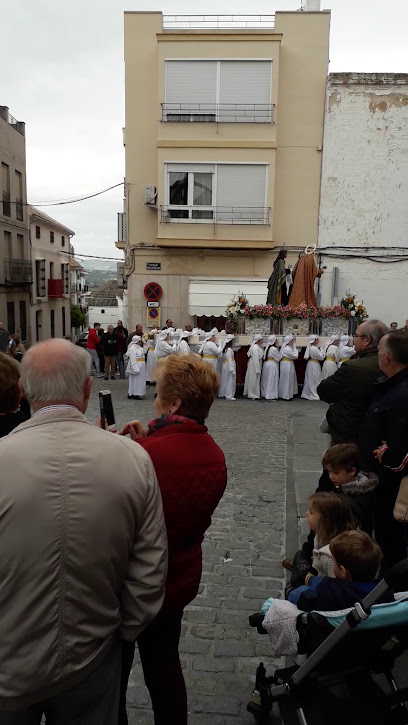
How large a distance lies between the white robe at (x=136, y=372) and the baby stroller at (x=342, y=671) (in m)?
10.7

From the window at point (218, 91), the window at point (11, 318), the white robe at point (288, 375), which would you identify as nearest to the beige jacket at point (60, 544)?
the white robe at point (288, 375)

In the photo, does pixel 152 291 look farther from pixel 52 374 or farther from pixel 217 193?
pixel 52 374

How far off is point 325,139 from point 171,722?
65.8 ft

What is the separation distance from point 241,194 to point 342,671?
1869cm

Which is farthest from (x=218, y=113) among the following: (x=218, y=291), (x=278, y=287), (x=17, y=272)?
(x=17, y=272)

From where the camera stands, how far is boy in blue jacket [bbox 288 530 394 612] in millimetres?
2717

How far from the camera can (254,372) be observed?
13438 mm

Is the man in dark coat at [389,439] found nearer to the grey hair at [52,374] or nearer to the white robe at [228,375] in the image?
the grey hair at [52,374]

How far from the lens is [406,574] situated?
2.01m

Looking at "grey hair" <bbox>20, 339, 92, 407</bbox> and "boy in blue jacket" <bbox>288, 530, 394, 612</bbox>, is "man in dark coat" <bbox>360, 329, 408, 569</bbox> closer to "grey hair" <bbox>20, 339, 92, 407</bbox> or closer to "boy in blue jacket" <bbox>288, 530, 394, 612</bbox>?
"boy in blue jacket" <bbox>288, 530, 394, 612</bbox>

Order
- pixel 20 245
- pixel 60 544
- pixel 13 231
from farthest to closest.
Result: pixel 20 245 → pixel 13 231 → pixel 60 544

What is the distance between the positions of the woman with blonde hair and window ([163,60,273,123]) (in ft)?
62.2

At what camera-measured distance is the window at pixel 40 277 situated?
3438 centimetres

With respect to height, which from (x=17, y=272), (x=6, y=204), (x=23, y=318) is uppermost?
(x=6, y=204)
